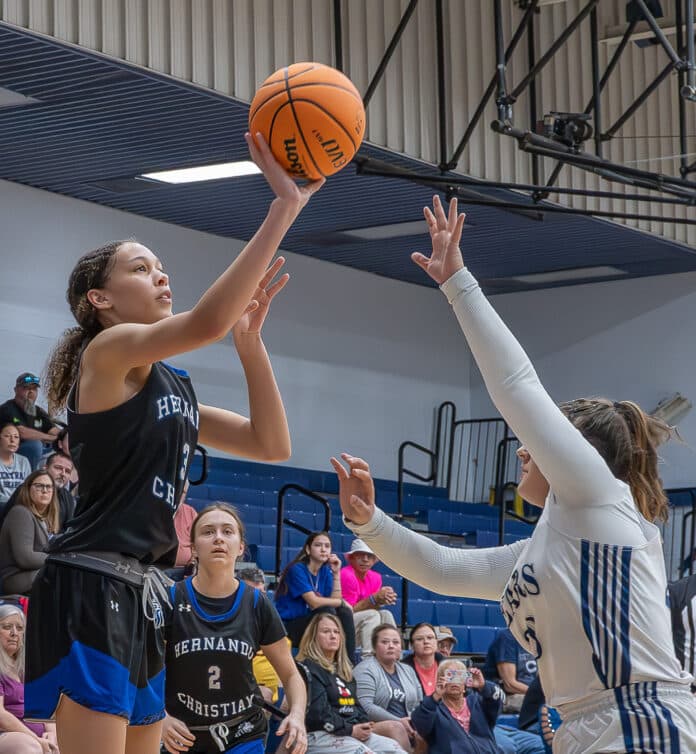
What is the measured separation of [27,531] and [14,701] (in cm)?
210

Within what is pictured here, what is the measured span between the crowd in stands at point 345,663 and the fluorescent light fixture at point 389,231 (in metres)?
5.43

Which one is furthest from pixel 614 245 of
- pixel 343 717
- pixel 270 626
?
pixel 270 626

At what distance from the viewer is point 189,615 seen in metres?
5.89

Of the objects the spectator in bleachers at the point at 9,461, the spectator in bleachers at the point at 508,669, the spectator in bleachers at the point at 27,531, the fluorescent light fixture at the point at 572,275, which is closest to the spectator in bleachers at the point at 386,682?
the spectator in bleachers at the point at 508,669

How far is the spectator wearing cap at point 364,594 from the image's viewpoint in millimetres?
10578

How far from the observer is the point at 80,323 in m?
3.65

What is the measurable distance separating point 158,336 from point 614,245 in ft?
45.8

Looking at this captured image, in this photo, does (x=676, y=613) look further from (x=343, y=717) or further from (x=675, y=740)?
(x=343, y=717)

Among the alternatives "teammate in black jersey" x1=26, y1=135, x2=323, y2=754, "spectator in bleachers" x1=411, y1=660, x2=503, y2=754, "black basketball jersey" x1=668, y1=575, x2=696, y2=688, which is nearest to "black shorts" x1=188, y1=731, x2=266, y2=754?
"black basketball jersey" x1=668, y1=575, x2=696, y2=688

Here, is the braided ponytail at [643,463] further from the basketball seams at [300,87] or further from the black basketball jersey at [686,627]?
the black basketball jersey at [686,627]

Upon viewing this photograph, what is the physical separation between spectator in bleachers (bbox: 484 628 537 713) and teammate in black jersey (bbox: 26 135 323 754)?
7359 millimetres

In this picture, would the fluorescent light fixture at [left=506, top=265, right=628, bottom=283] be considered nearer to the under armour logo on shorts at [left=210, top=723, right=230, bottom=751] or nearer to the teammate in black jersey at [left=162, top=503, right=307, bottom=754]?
the teammate in black jersey at [left=162, top=503, right=307, bottom=754]

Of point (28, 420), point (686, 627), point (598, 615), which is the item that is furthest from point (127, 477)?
point (28, 420)

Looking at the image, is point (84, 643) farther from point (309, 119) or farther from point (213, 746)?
point (213, 746)
